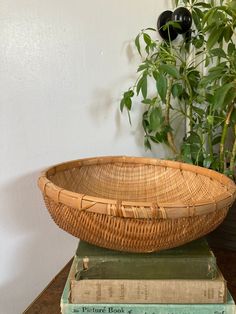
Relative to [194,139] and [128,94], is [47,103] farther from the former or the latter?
[194,139]

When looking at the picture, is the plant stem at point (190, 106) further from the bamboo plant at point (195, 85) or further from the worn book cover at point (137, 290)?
the worn book cover at point (137, 290)

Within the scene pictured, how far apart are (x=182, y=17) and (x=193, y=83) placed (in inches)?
8.1

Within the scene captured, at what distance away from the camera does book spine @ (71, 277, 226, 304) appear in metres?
0.57

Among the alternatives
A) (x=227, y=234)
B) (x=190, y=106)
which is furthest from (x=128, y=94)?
(x=227, y=234)

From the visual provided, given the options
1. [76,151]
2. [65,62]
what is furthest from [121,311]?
[65,62]

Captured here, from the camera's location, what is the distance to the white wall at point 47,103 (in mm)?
757

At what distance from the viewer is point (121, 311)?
0.57 m

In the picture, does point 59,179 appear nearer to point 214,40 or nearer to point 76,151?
point 76,151

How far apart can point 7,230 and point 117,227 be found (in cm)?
39

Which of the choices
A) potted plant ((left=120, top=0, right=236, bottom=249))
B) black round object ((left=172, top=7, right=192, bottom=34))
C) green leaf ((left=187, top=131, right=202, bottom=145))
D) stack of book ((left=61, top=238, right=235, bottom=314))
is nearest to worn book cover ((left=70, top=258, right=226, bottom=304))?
stack of book ((left=61, top=238, right=235, bottom=314))

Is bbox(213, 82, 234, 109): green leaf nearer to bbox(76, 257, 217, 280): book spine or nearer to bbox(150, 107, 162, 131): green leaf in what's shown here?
bbox(150, 107, 162, 131): green leaf

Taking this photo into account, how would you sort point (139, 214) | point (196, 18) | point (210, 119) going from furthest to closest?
point (196, 18) → point (210, 119) → point (139, 214)

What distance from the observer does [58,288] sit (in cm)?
77

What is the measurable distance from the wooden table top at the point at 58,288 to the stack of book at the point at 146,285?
0.46 feet
